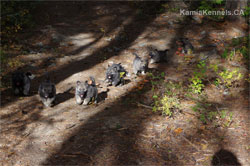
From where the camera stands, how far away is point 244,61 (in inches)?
405

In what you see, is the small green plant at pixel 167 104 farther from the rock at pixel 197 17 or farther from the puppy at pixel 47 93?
the rock at pixel 197 17

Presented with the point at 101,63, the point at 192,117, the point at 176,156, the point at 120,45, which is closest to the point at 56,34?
the point at 120,45

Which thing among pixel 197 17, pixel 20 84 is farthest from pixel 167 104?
pixel 197 17

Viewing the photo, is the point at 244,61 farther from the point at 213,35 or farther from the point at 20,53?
the point at 20,53

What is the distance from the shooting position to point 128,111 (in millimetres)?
6906

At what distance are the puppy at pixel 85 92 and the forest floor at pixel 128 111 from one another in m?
0.22

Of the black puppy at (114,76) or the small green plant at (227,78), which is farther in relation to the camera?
the black puppy at (114,76)

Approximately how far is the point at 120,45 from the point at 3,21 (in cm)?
705

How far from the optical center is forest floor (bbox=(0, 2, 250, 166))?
5.12 m

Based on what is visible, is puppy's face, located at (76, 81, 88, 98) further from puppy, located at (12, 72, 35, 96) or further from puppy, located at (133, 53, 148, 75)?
puppy, located at (133, 53, 148, 75)

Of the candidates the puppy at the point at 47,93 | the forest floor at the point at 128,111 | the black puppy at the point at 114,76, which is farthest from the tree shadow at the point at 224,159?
the puppy at the point at 47,93

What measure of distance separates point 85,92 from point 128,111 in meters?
1.54

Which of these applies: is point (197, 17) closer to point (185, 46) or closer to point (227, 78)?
point (185, 46)

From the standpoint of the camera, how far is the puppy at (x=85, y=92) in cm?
744
